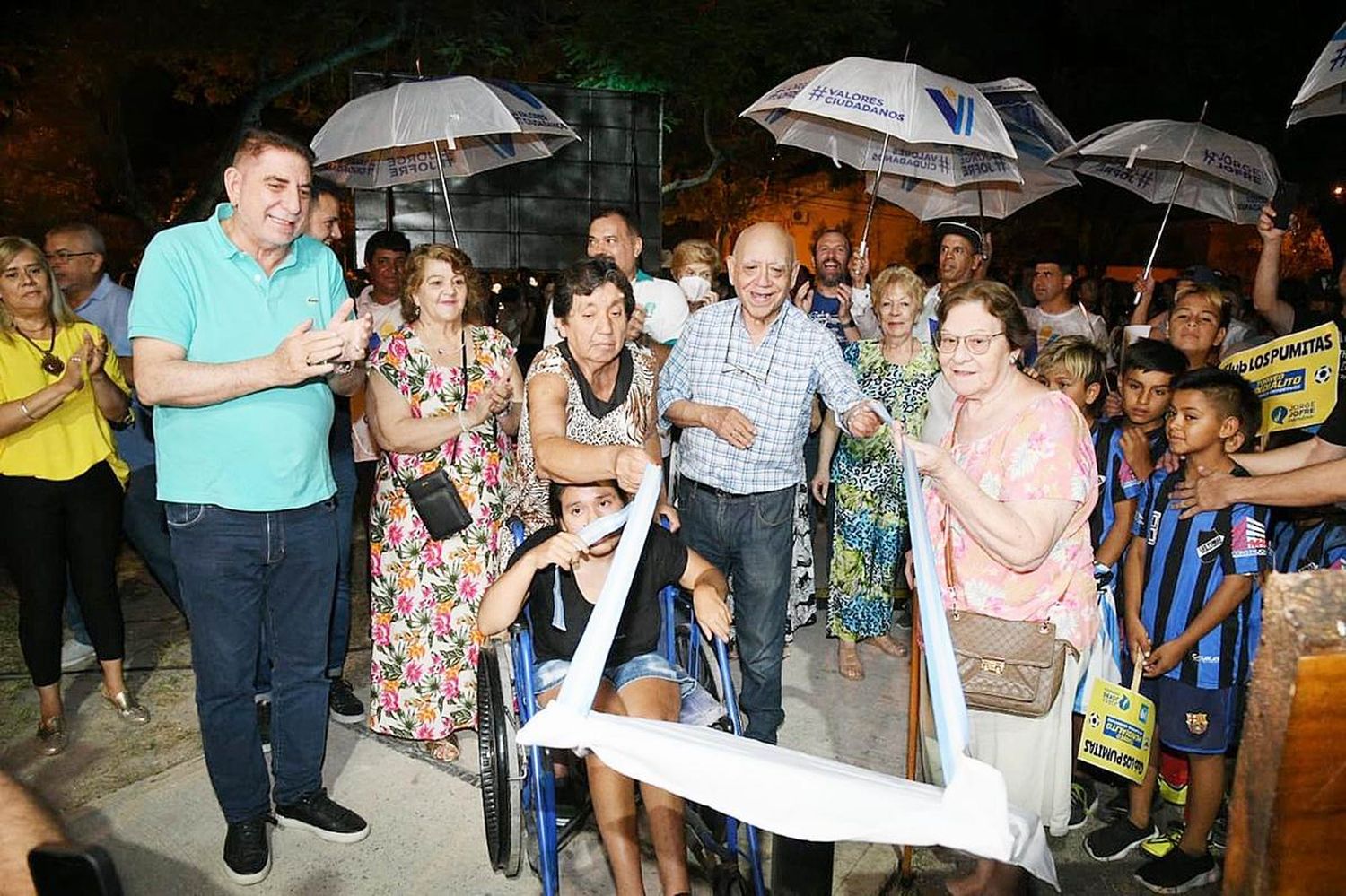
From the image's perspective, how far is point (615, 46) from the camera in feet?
→ 36.5

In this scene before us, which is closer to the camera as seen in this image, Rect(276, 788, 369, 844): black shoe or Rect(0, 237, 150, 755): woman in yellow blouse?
Rect(276, 788, 369, 844): black shoe

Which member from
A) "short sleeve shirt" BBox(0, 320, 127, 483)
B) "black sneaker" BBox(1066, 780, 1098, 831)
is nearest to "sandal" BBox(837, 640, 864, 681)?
"black sneaker" BBox(1066, 780, 1098, 831)

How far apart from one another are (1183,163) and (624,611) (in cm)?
464

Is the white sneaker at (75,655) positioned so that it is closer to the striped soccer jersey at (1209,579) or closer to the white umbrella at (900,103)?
the white umbrella at (900,103)

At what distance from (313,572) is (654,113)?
19.7 feet

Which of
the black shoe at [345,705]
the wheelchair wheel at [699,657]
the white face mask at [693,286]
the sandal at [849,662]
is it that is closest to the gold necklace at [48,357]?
the black shoe at [345,705]

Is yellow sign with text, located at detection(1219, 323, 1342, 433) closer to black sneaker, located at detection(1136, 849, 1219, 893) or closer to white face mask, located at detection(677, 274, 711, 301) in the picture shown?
black sneaker, located at detection(1136, 849, 1219, 893)

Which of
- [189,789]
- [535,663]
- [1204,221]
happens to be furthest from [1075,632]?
[1204,221]

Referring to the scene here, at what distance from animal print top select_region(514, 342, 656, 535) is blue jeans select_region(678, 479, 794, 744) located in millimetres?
497

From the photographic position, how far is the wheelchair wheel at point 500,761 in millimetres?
2459

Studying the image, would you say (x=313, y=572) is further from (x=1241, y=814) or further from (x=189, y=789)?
(x=1241, y=814)

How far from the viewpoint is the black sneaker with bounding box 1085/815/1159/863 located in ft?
9.81

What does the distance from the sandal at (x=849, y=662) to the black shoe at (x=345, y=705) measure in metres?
2.23

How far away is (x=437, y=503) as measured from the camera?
319cm
